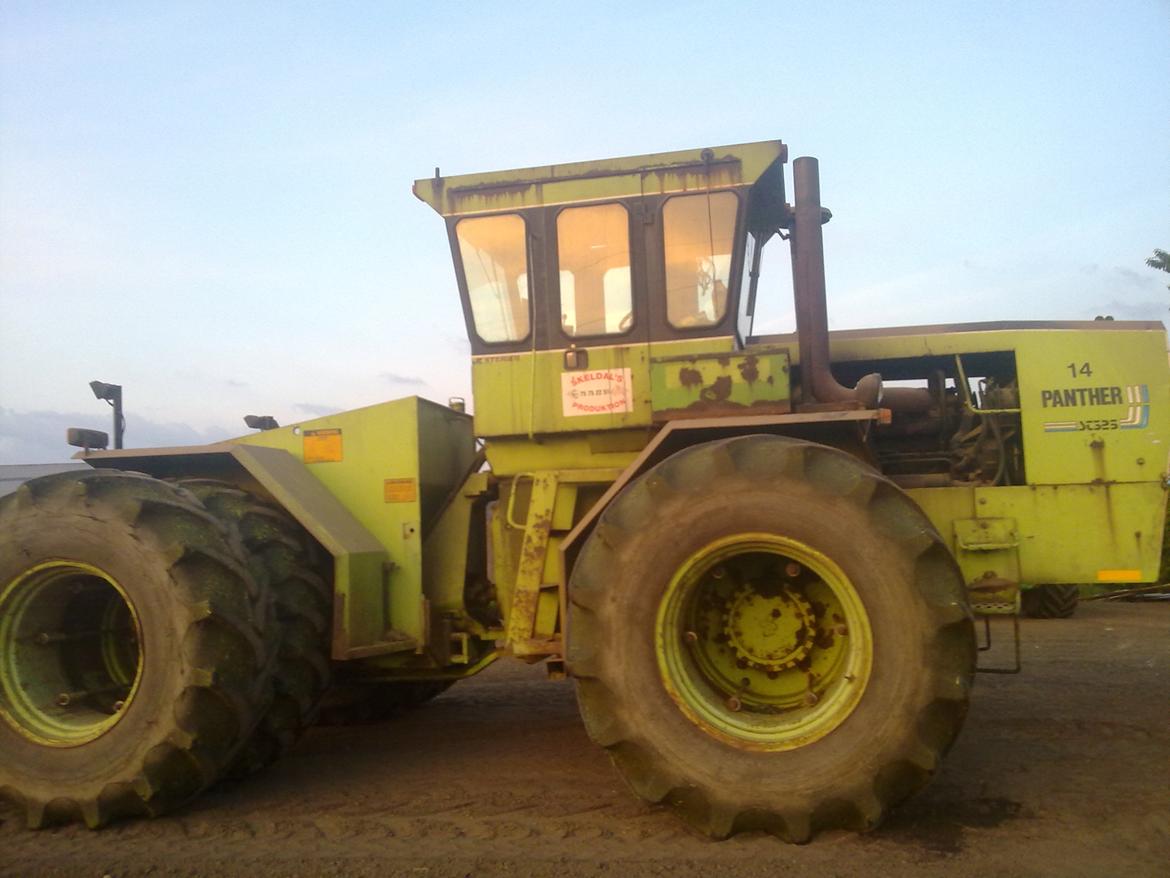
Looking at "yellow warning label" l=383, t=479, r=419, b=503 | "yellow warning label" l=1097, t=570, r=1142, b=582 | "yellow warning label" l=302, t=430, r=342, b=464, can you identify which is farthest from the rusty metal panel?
"yellow warning label" l=302, t=430, r=342, b=464

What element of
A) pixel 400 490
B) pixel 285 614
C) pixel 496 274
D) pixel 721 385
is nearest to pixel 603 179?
pixel 496 274

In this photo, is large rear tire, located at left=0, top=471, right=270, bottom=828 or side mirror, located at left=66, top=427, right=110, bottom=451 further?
side mirror, located at left=66, top=427, right=110, bottom=451

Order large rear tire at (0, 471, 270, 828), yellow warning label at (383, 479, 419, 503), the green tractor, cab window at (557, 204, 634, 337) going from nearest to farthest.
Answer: the green tractor < large rear tire at (0, 471, 270, 828) < cab window at (557, 204, 634, 337) < yellow warning label at (383, 479, 419, 503)

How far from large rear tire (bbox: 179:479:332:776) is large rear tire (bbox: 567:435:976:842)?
163 centimetres

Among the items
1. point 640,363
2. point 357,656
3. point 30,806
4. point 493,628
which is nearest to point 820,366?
point 640,363

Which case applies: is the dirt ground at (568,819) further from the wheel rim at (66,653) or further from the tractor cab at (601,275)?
the tractor cab at (601,275)

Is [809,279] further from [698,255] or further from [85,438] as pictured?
[85,438]

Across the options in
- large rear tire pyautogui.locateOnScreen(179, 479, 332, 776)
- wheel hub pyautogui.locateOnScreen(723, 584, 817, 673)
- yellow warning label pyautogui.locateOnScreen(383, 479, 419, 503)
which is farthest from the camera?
yellow warning label pyautogui.locateOnScreen(383, 479, 419, 503)

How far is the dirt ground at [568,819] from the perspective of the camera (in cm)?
349

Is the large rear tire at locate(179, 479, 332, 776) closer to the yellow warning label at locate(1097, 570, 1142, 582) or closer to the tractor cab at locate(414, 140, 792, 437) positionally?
the tractor cab at locate(414, 140, 792, 437)

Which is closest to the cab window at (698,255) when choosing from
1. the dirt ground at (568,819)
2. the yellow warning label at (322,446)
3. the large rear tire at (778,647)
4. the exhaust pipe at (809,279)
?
the exhaust pipe at (809,279)

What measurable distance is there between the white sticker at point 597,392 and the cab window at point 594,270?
0.24 meters

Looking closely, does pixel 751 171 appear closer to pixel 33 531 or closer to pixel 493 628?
pixel 493 628

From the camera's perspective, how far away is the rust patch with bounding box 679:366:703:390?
4.57 m
